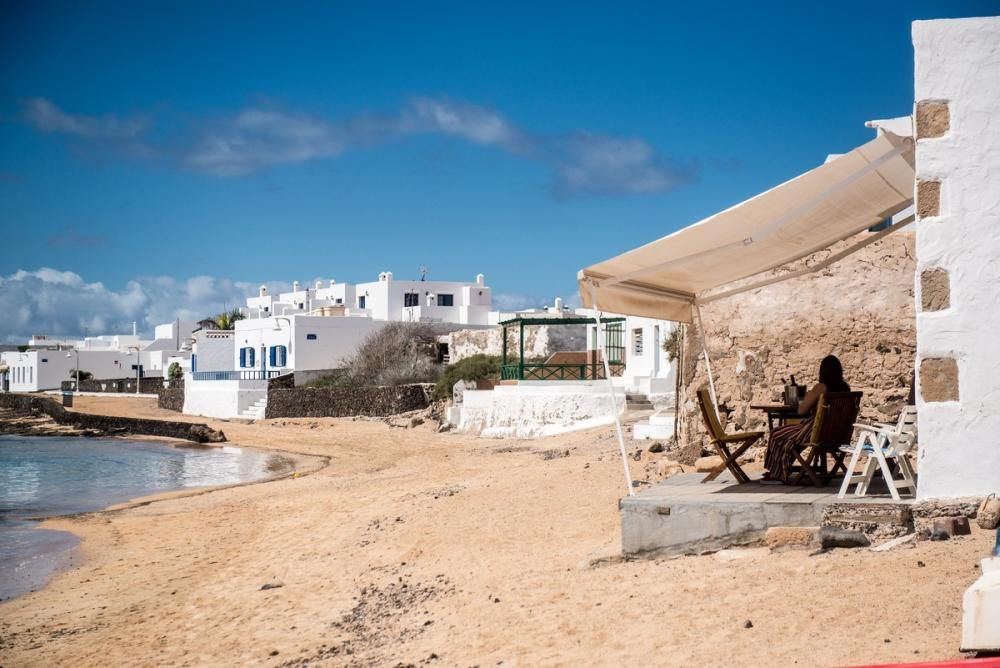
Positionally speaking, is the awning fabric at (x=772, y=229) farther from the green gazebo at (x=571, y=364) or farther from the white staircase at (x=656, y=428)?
the green gazebo at (x=571, y=364)

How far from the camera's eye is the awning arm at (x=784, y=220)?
20.4 ft

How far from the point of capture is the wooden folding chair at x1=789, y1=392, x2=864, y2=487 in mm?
6957

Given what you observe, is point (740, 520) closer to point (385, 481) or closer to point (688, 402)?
point (688, 402)

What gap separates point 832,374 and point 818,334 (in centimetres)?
303

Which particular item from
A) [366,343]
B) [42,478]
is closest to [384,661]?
[42,478]

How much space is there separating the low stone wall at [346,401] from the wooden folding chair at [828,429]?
93.5 feet

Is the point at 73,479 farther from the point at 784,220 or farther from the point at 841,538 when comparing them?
the point at 841,538

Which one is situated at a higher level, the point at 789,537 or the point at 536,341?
the point at 536,341

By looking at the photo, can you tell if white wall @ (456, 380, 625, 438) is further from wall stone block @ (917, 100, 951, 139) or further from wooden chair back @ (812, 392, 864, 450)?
wall stone block @ (917, 100, 951, 139)

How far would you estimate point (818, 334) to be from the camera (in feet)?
33.2

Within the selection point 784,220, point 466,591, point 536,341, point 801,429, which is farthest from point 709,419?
point 536,341

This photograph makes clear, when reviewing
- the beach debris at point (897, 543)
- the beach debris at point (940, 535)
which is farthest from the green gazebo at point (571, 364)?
the beach debris at point (940, 535)

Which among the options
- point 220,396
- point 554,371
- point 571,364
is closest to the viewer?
point 571,364

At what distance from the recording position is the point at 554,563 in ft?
23.7
